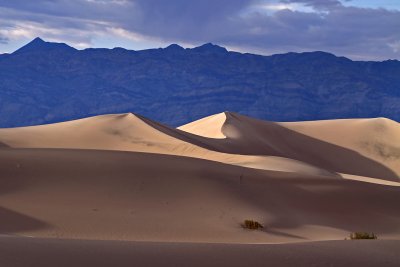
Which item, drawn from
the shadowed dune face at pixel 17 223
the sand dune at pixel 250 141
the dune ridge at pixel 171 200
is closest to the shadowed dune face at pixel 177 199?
the dune ridge at pixel 171 200

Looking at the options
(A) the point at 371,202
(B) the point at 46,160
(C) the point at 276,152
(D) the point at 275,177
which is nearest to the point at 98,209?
(B) the point at 46,160

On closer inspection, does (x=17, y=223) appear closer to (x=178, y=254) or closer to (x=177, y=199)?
(x=177, y=199)

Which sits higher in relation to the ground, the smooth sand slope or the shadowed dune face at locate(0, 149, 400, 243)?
the smooth sand slope

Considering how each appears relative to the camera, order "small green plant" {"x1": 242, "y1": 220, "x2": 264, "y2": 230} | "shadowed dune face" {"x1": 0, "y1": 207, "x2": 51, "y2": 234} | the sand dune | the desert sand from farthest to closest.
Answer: the sand dune < "small green plant" {"x1": 242, "y1": 220, "x2": 264, "y2": 230} < "shadowed dune face" {"x1": 0, "y1": 207, "x2": 51, "y2": 234} < the desert sand

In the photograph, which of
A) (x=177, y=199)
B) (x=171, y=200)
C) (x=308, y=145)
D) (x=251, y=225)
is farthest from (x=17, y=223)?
(x=308, y=145)

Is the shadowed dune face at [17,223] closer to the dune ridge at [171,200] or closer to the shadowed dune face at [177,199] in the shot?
the dune ridge at [171,200]

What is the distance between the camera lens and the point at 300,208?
17.7m

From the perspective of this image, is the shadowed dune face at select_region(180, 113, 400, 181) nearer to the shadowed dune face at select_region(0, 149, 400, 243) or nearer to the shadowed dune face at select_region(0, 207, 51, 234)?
the shadowed dune face at select_region(0, 149, 400, 243)

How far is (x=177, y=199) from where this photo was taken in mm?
15828

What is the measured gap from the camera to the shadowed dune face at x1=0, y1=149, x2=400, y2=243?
13.2m

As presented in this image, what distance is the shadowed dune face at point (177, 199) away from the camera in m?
13.2

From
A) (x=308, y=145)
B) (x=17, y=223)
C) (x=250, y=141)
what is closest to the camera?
(x=17, y=223)

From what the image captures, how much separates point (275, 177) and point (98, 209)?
699 cm

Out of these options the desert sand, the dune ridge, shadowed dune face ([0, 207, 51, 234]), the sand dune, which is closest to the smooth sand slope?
the desert sand
